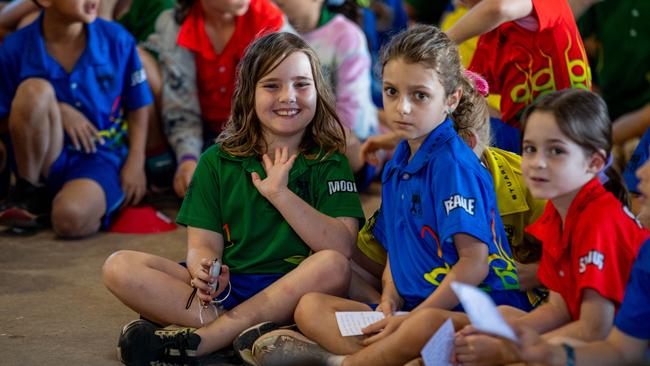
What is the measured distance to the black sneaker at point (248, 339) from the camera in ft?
6.63

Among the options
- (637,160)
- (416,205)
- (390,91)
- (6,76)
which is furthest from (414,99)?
(6,76)

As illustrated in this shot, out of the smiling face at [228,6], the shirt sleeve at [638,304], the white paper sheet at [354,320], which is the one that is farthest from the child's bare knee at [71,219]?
the shirt sleeve at [638,304]

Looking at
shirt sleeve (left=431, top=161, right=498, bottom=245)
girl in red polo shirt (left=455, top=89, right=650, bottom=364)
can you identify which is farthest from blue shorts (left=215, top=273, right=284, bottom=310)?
girl in red polo shirt (left=455, top=89, right=650, bottom=364)

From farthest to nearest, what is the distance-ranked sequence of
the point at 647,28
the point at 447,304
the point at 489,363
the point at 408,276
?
the point at 647,28, the point at 408,276, the point at 447,304, the point at 489,363

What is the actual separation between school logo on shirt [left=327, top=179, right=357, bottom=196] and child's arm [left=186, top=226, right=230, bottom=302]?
0.28m

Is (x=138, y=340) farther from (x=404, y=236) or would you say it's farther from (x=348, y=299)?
(x=404, y=236)

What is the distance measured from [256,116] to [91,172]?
990 millimetres

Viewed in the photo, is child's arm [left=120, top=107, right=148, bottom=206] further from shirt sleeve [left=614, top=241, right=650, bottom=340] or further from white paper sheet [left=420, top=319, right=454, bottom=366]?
shirt sleeve [left=614, top=241, right=650, bottom=340]

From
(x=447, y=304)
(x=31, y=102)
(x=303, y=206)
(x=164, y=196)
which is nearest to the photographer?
(x=447, y=304)

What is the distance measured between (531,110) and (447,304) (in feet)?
1.36

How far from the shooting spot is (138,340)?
2.04 meters

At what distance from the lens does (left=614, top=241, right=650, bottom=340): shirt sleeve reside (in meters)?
1.61

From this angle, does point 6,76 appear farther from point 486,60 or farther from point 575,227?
point 575,227

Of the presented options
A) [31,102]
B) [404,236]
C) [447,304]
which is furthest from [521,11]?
[31,102]
